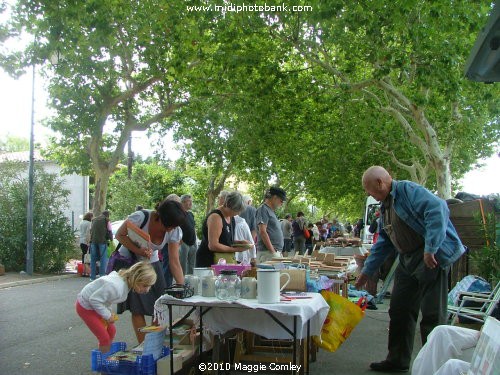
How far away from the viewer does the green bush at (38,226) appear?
1578 centimetres

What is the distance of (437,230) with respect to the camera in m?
4.62

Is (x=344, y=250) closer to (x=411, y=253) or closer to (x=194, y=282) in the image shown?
(x=411, y=253)

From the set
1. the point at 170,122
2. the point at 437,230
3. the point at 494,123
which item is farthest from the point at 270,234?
the point at 494,123

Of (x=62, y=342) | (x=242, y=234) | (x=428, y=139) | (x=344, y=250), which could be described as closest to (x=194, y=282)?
(x=62, y=342)

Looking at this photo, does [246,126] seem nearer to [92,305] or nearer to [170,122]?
[170,122]

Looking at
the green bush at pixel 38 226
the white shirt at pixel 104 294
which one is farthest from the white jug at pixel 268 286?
the green bush at pixel 38 226

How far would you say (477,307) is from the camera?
7.54 m

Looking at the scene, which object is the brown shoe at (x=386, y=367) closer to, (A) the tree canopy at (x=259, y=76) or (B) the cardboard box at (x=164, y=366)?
(B) the cardboard box at (x=164, y=366)

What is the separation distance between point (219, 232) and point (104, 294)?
1713 millimetres

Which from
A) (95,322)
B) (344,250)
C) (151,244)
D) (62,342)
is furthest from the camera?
(344,250)

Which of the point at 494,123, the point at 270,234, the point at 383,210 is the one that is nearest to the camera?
the point at 383,210

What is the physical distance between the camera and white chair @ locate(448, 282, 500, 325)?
6.95 metres

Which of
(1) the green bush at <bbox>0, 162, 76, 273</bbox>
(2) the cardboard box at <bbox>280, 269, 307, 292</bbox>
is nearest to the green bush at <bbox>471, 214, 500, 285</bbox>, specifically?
(2) the cardboard box at <bbox>280, 269, 307, 292</bbox>

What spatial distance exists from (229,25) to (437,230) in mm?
9647
